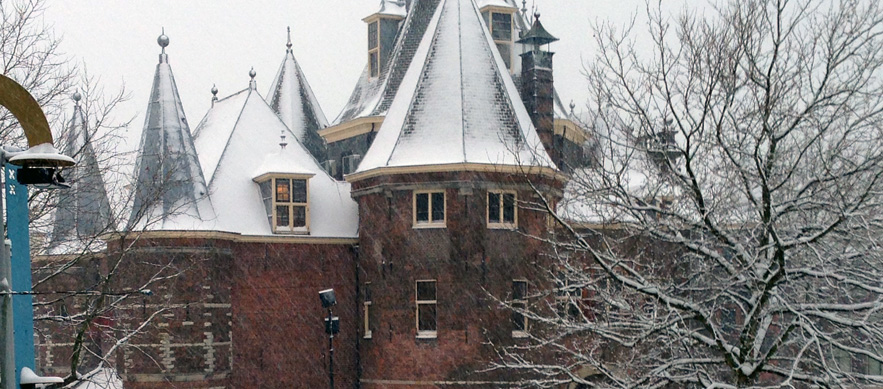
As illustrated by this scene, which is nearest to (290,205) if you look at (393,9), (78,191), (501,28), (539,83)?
(539,83)

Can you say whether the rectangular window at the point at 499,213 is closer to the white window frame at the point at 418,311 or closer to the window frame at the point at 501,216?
the window frame at the point at 501,216

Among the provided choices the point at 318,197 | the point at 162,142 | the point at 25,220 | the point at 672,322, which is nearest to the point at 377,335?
the point at 318,197

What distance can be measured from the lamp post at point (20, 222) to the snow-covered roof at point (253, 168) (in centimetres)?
2149

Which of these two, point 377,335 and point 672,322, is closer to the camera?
point 672,322

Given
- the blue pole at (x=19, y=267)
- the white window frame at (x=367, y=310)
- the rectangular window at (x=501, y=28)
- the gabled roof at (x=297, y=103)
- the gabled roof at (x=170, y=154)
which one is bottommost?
the white window frame at (x=367, y=310)

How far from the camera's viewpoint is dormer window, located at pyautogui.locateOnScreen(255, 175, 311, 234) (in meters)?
32.3

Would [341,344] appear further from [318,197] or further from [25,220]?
[25,220]

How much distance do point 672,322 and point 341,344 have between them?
20.0 metres

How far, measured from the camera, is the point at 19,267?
9375 mm

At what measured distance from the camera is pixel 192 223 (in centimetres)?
3016

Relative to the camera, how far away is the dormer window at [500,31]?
36500mm

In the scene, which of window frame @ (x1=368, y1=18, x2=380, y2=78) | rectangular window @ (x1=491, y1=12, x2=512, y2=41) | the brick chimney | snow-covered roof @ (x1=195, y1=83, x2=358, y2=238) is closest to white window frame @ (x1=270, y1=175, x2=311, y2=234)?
snow-covered roof @ (x1=195, y1=83, x2=358, y2=238)

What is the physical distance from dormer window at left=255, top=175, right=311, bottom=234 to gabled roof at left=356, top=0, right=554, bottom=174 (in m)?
2.10

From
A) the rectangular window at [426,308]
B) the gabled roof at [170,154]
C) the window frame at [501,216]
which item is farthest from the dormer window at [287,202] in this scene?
the window frame at [501,216]
